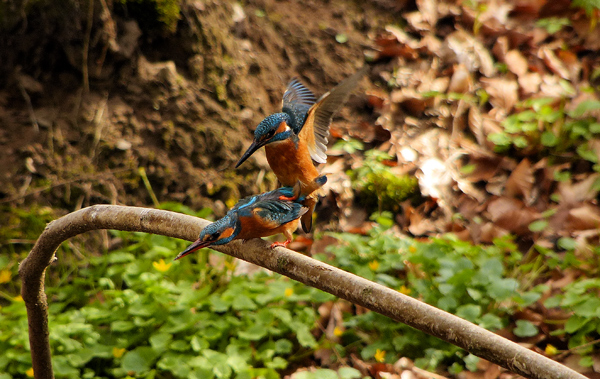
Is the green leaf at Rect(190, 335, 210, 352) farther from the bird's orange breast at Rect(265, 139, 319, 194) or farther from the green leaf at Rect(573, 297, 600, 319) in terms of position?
the green leaf at Rect(573, 297, 600, 319)

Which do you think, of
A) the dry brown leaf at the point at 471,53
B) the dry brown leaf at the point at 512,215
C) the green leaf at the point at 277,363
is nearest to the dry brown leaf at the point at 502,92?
the dry brown leaf at the point at 471,53

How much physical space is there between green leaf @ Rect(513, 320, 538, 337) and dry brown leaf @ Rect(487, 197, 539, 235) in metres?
0.89

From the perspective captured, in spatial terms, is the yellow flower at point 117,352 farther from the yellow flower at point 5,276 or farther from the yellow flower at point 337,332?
the yellow flower at point 337,332

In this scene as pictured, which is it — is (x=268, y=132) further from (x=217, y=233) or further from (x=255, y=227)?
(x=217, y=233)

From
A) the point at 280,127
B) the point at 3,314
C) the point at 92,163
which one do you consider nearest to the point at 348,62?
the point at 92,163

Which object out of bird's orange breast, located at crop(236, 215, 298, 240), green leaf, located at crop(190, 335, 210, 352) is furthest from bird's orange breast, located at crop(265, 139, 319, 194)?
green leaf, located at crop(190, 335, 210, 352)

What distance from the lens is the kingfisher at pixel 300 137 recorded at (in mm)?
2115

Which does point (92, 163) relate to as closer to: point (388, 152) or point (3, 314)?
point (3, 314)

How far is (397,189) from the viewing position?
154 inches

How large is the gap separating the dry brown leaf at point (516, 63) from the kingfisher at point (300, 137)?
2516mm

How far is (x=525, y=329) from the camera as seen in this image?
2.72 metres

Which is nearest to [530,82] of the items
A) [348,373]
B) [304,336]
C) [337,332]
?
[337,332]

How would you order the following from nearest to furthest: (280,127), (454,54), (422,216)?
(280,127)
(422,216)
(454,54)

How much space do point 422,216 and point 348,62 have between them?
5.27ft
